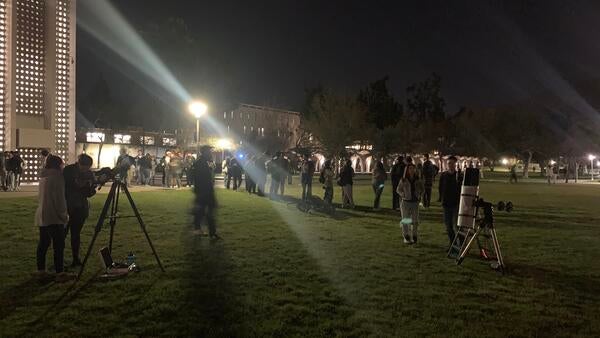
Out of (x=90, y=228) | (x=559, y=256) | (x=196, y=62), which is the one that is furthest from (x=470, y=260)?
(x=196, y=62)

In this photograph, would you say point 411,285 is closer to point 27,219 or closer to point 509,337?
point 509,337

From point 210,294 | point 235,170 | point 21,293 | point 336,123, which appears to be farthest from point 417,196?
point 336,123

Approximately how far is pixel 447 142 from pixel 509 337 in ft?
230

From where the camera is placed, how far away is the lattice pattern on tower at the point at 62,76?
86.9 feet

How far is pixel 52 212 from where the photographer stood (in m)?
6.79

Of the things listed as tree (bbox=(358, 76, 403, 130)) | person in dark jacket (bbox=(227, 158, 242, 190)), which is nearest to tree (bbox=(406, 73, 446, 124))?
tree (bbox=(358, 76, 403, 130))

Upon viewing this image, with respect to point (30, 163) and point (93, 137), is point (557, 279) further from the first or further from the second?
point (93, 137)

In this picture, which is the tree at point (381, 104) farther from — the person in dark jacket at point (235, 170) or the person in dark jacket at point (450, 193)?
the person in dark jacket at point (450, 193)

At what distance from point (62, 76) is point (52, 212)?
22882mm

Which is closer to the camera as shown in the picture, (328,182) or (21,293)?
(21,293)

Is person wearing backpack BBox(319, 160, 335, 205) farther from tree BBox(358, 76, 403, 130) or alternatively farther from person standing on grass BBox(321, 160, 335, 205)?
tree BBox(358, 76, 403, 130)

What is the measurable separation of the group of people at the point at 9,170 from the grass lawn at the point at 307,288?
33.3 ft

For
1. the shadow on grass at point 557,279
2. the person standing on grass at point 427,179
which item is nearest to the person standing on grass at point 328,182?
the person standing on grass at point 427,179

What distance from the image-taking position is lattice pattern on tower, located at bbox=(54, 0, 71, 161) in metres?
26.5
